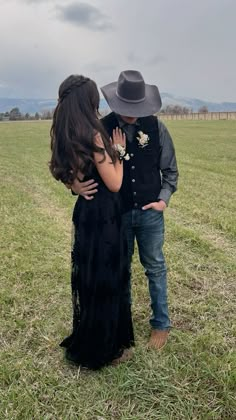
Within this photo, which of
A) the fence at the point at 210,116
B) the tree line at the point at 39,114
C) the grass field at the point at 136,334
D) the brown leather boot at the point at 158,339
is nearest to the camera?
the grass field at the point at 136,334

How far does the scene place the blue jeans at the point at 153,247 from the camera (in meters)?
2.92

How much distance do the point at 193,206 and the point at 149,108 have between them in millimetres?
4965

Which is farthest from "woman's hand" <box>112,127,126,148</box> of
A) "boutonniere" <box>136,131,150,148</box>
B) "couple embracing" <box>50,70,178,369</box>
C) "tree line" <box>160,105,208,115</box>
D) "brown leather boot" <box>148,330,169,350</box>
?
"tree line" <box>160,105,208,115</box>

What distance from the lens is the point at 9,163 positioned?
14430mm

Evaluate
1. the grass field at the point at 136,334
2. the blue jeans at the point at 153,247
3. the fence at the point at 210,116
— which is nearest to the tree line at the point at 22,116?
the fence at the point at 210,116

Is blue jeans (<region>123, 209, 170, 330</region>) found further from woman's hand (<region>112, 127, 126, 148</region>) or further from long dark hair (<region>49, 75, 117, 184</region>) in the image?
long dark hair (<region>49, 75, 117, 184</region>)

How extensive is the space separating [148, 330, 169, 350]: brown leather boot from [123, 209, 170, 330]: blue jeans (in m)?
0.04

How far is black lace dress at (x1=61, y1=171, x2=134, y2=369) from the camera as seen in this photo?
2660 mm

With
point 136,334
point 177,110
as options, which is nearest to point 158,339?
point 136,334

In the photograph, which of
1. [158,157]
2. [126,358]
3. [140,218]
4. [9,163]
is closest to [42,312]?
[126,358]

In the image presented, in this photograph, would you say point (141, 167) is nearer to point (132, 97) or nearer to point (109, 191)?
point (109, 191)

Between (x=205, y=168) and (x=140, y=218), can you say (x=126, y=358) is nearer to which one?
(x=140, y=218)

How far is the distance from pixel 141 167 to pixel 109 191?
303mm

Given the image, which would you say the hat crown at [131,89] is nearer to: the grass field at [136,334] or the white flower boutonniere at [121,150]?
the white flower boutonniere at [121,150]
